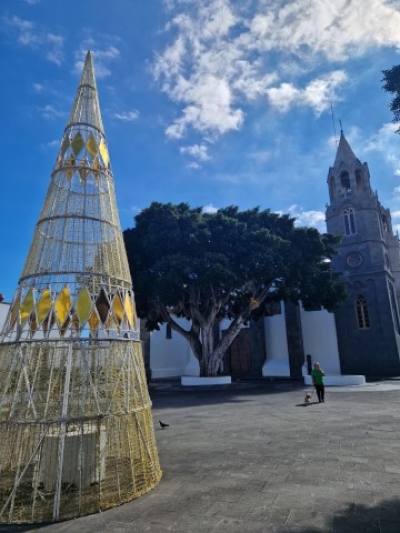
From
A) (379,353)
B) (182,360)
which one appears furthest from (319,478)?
(182,360)

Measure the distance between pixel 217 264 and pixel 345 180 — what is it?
1837cm

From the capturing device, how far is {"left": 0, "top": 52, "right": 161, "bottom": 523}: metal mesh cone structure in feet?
15.2

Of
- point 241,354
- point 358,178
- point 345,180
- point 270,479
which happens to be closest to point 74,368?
point 270,479

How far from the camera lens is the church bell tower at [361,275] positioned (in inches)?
994

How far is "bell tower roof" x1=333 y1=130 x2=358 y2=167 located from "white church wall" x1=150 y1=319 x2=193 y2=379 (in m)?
20.1

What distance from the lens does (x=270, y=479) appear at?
17.5 ft

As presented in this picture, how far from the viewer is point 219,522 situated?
405cm

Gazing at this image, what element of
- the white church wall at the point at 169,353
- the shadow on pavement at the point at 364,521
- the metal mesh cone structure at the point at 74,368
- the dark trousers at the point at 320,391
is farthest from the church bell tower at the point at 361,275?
the metal mesh cone structure at the point at 74,368

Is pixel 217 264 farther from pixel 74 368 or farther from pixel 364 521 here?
pixel 364 521

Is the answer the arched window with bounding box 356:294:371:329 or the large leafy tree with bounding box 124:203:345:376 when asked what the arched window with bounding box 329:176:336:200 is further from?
the large leafy tree with bounding box 124:203:345:376

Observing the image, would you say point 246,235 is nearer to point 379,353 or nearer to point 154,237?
point 154,237

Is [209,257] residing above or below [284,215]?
below

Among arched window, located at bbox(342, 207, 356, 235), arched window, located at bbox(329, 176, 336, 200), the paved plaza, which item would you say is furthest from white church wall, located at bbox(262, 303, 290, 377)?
the paved plaza

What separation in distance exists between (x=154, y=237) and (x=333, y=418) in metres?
12.6
